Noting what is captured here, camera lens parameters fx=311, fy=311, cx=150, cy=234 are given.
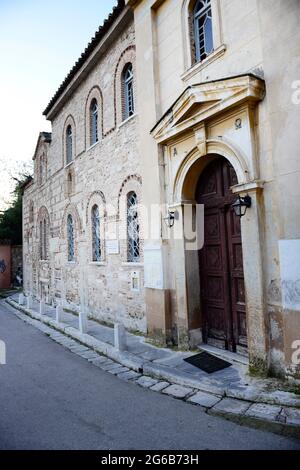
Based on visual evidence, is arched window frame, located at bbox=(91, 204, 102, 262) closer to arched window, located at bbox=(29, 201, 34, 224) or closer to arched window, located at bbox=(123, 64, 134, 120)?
arched window, located at bbox=(123, 64, 134, 120)

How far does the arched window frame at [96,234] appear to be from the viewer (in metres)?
9.45

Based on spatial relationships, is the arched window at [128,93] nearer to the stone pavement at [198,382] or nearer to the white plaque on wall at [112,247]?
the white plaque on wall at [112,247]

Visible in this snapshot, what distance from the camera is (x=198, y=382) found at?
14.1 ft

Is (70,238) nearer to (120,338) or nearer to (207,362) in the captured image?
(120,338)

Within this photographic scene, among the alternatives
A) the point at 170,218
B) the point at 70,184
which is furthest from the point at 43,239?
the point at 170,218

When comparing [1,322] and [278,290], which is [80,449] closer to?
[278,290]

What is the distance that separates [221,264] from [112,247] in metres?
3.56

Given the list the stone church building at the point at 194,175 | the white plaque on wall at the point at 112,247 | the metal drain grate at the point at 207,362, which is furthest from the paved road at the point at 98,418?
the white plaque on wall at the point at 112,247

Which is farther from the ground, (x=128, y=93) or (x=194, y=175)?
(x=128, y=93)

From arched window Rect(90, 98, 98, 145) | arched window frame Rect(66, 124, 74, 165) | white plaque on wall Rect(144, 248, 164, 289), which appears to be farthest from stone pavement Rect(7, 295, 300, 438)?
arched window frame Rect(66, 124, 74, 165)

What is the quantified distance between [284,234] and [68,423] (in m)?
3.48

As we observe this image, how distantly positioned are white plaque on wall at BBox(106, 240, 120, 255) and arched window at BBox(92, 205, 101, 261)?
1026 mm
